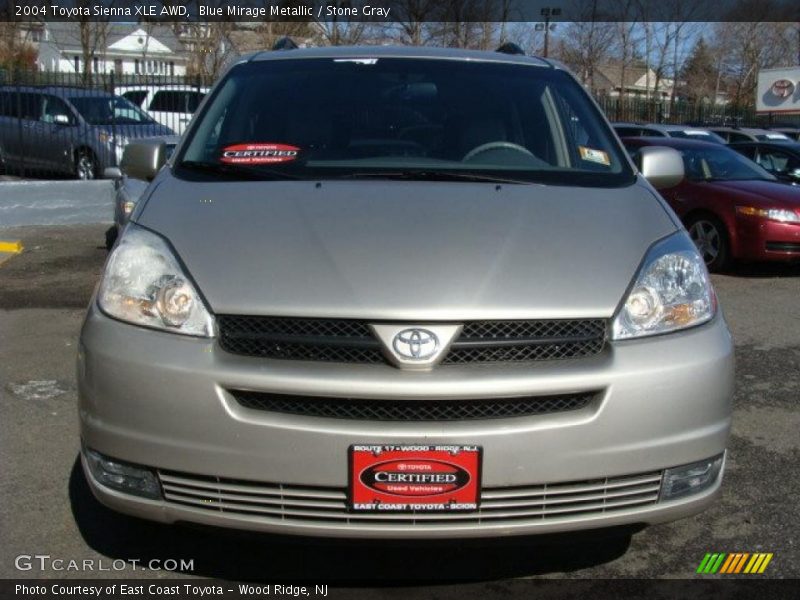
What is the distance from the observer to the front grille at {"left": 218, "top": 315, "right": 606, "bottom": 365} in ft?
8.48

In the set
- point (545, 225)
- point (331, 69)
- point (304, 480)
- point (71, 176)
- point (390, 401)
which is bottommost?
point (71, 176)

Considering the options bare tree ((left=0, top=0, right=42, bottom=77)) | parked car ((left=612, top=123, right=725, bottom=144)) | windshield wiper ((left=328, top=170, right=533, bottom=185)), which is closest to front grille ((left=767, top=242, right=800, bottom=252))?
windshield wiper ((left=328, top=170, right=533, bottom=185))

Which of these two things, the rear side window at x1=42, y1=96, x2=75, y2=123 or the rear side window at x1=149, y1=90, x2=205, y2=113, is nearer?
the rear side window at x1=42, y1=96, x2=75, y2=123

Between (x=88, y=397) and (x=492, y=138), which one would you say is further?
(x=492, y=138)

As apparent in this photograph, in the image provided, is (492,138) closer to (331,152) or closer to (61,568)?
(331,152)

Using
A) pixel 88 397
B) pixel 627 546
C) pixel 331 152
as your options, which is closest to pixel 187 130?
pixel 331 152

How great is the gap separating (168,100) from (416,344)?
40.8 feet

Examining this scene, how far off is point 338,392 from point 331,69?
2.03m

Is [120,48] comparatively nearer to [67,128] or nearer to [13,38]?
[13,38]

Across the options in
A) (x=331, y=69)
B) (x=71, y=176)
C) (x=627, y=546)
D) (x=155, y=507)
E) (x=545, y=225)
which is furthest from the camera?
(x=71, y=176)

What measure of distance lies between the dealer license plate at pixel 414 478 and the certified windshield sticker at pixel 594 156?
5.59 feet

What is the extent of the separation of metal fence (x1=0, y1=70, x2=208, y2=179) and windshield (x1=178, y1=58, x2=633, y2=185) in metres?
9.28

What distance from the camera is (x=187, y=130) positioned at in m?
3.87

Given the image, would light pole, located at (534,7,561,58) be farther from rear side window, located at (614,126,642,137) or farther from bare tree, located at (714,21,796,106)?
bare tree, located at (714,21,796,106)
